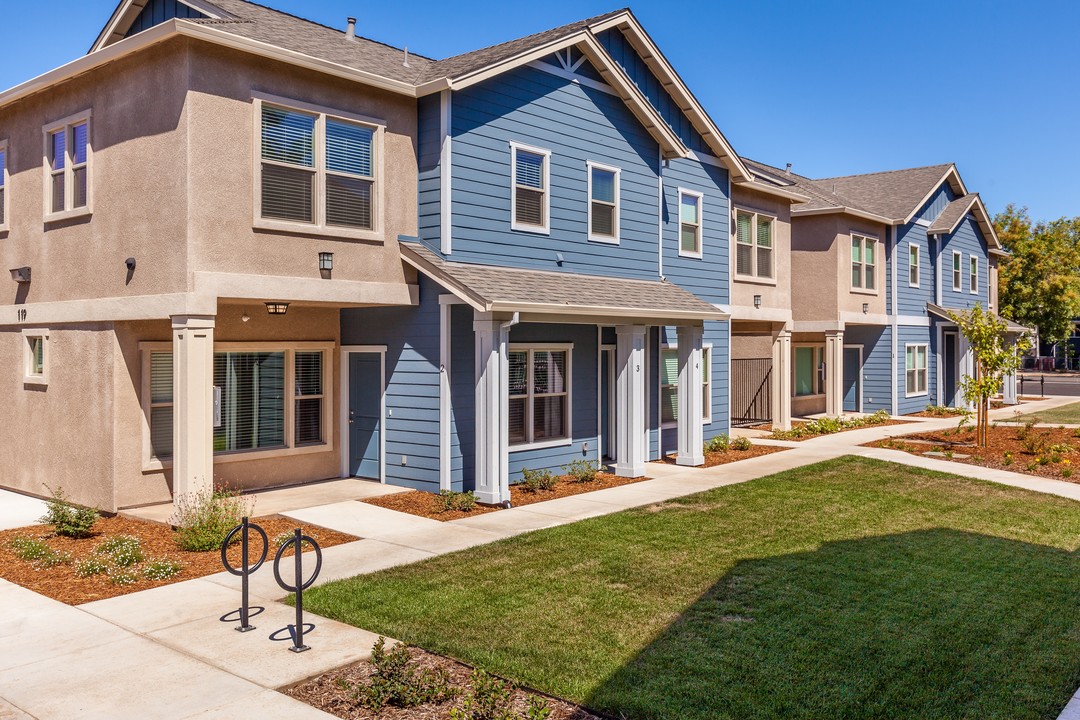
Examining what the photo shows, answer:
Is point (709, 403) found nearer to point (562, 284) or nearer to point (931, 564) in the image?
point (562, 284)

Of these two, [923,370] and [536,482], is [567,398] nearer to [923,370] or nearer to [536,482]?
[536,482]

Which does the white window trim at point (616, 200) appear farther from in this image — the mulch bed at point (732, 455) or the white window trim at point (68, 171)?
the white window trim at point (68, 171)

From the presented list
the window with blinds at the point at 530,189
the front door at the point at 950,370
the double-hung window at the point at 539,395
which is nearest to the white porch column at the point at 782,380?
the double-hung window at the point at 539,395

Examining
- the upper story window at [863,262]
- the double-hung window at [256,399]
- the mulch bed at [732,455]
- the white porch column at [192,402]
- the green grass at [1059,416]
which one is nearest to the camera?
the white porch column at [192,402]

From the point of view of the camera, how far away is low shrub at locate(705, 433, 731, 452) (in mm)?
17922

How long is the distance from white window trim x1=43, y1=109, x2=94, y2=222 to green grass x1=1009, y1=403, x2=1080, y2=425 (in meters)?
23.1

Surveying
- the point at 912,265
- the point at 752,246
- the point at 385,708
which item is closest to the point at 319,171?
the point at 385,708

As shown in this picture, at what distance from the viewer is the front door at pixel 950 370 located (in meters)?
30.0

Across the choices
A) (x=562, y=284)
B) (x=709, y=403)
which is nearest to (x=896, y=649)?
(x=562, y=284)

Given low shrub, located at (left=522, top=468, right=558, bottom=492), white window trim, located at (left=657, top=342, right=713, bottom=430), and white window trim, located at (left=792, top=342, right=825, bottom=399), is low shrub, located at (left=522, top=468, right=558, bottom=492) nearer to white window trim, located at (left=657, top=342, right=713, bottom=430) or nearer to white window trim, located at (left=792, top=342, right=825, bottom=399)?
white window trim, located at (left=657, top=342, right=713, bottom=430)

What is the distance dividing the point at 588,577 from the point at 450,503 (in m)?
3.78

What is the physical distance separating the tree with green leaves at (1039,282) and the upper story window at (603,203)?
41.0 meters

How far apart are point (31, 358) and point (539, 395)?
826 centimetres

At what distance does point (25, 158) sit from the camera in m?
13.2
